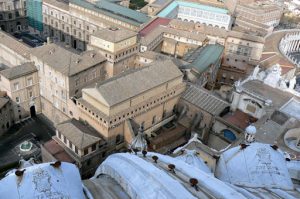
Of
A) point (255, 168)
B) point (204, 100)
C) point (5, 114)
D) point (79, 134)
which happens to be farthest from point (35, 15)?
point (255, 168)

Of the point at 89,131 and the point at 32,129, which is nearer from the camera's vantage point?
the point at 89,131

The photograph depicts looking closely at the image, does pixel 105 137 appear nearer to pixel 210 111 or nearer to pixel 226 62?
pixel 210 111

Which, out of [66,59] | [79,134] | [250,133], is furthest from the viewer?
[66,59]

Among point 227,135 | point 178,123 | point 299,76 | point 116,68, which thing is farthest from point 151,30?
point 299,76

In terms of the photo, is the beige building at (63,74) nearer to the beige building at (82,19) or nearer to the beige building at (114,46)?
the beige building at (114,46)

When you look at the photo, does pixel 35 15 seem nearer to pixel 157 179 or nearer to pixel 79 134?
pixel 79 134
